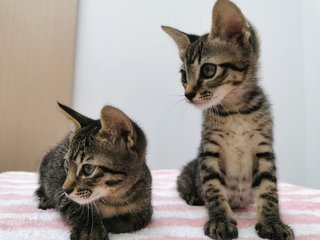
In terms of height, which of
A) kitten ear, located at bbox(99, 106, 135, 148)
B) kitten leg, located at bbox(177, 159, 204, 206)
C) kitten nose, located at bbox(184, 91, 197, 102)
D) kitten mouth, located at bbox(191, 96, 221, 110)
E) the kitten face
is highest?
the kitten face

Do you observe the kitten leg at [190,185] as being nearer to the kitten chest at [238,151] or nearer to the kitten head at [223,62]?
the kitten chest at [238,151]

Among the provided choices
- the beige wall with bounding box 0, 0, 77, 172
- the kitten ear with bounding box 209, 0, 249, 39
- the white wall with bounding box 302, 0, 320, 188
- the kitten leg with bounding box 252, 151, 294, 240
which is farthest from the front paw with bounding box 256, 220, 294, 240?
the white wall with bounding box 302, 0, 320, 188

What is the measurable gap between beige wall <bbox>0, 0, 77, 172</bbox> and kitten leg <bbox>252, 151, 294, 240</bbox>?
1.29 metres

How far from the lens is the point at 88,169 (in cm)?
98

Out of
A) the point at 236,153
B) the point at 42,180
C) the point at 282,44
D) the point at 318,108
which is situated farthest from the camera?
the point at 282,44

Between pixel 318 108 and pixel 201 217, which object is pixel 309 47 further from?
pixel 201 217

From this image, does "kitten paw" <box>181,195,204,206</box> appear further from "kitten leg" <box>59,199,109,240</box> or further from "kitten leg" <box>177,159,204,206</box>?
"kitten leg" <box>59,199,109,240</box>

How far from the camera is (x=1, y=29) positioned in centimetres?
209

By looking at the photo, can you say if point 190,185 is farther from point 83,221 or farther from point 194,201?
point 83,221

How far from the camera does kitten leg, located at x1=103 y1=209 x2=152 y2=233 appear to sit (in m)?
1.02

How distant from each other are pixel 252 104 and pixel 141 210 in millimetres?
501

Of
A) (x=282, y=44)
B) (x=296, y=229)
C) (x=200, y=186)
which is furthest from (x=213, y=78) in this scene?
(x=282, y=44)

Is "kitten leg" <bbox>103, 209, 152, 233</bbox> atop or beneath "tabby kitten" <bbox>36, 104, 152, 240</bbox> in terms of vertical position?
beneath

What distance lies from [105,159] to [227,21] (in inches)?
23.6
